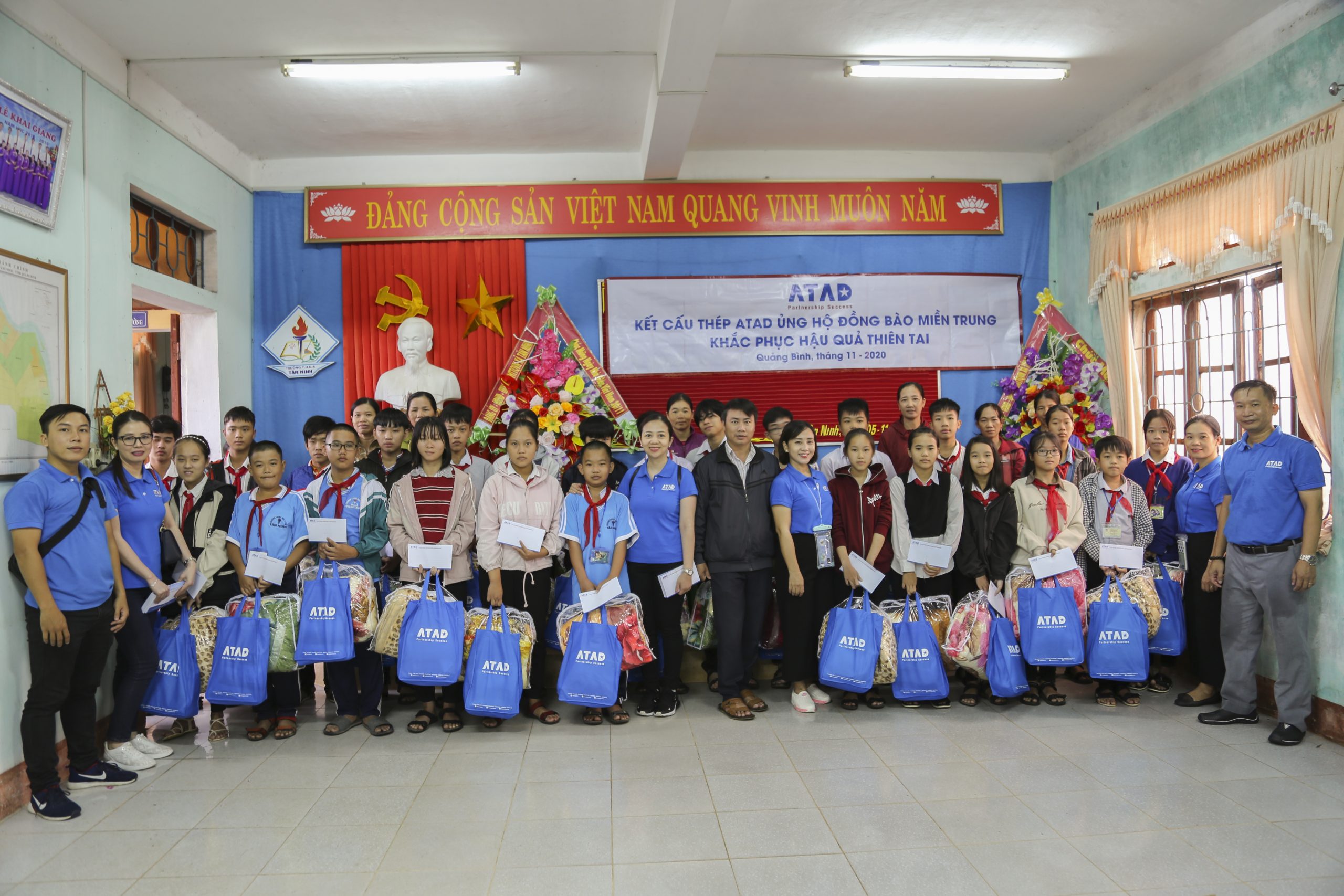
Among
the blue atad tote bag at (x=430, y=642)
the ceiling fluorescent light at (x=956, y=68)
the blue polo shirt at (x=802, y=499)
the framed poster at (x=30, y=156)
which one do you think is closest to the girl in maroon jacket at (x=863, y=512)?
the blue polo shirt at (x=802, y=499)

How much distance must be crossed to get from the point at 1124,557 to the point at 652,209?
12.4 feet

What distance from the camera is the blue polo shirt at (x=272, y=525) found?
3789 mm

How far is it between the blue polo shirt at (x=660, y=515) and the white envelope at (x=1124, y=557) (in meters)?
2.04

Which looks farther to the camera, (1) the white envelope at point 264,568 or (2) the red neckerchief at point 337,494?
(2) the red neckerchief at point 337,494

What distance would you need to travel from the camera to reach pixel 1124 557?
4086 millimetres

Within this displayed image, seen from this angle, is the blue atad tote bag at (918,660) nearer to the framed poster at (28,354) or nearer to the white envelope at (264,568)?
the white envelope at (264,568)

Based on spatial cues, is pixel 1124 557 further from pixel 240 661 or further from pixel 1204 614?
pixel 240 661

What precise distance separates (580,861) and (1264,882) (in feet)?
6.58

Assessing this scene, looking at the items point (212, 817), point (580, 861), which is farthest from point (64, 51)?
point (580, 861)

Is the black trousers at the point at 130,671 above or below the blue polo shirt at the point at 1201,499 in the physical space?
below

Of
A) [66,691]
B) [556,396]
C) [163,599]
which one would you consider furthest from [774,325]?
[66,691]

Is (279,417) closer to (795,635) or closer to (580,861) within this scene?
(795,635)

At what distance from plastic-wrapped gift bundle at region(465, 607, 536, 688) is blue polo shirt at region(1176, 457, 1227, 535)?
3.30m

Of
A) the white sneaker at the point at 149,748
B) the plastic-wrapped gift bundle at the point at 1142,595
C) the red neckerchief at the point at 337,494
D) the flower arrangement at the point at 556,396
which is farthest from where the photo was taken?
the flower arrangement at the point at 556,396
